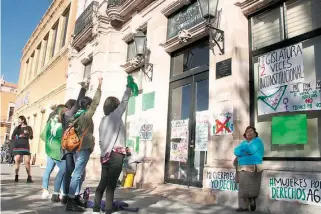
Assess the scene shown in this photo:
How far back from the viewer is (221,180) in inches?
217

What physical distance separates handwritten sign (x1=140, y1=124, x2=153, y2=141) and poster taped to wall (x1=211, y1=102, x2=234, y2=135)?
2.74 m

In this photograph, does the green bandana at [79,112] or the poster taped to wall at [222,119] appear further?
the poster taped to wall at [222,119]

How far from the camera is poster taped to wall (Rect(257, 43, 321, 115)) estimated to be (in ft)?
15.9

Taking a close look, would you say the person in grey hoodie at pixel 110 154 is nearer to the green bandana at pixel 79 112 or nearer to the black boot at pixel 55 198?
the green bandana at pixel 79 112

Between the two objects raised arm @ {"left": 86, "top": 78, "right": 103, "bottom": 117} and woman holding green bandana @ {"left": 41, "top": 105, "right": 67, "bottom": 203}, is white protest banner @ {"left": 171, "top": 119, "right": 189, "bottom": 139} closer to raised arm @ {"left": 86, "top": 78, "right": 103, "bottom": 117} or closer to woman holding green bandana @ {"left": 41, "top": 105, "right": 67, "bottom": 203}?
woman holding green bandana @ {"left": 41, "top": 105, "right": 67, "bottom": 203}

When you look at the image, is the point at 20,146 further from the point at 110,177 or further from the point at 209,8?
the point at 209,8

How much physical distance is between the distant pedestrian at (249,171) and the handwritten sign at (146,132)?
12.2ft

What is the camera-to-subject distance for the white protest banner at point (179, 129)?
736 cm

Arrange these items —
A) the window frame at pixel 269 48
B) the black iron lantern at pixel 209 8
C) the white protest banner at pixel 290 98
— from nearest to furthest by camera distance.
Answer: the white protest banner at pixel 290 98, the window frame at pixel 269 48, the black iron lantern at pixel 209 8

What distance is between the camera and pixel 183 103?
7711 millimetres

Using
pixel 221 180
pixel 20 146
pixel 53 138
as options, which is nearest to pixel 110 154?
pixel 53 138

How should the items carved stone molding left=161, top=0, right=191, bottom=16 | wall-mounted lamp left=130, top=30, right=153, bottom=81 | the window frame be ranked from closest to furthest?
the window frame, carved stone molding left=161, top=0, right=191, bottom=16, wall-mounted lamp left=130, top=30, right=153, bottom=81

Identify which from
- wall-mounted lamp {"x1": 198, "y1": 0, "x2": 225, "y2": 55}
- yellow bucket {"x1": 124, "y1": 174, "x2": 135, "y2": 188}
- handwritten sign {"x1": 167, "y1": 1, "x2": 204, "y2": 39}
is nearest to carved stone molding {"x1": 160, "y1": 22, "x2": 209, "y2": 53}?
handwritten sign {"x1": 167, "y1": 1, "x2": 204, "y2": 39}

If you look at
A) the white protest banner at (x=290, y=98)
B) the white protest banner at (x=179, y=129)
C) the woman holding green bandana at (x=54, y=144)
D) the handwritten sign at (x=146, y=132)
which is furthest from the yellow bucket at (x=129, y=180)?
the white protest banner at (x=290, y=98)
